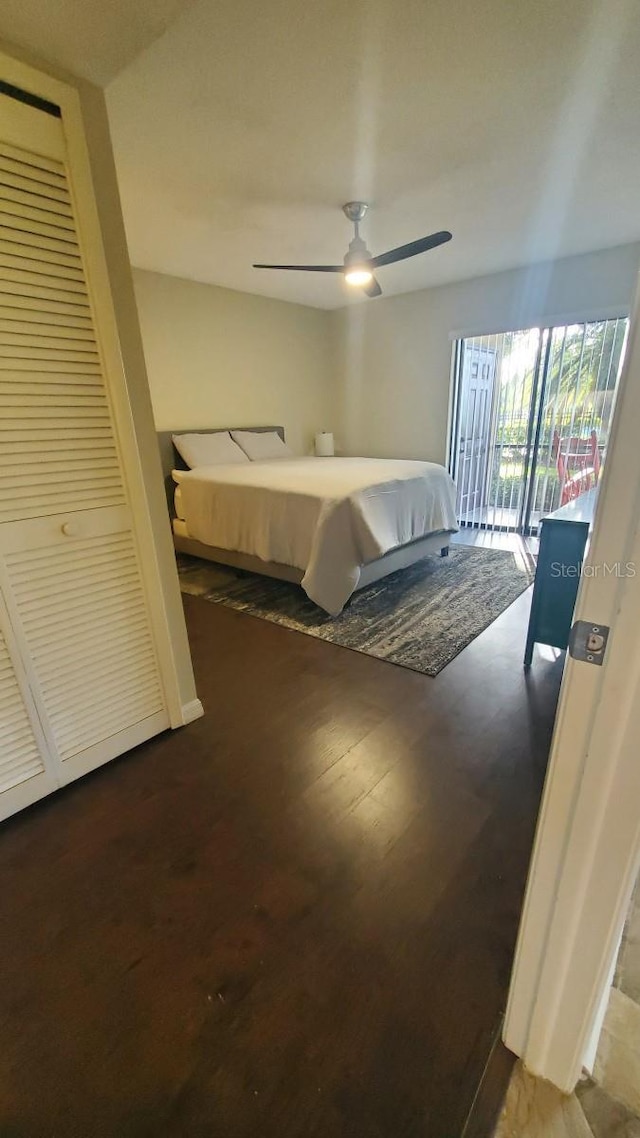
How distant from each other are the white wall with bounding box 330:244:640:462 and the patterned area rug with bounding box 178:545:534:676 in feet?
6.08

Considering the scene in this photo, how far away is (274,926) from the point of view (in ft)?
3.76

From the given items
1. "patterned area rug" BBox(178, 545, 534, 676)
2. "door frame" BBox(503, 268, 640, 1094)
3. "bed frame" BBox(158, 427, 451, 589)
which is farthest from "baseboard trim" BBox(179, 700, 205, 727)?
"door frame" BBox(503, 268, 640, 1094)

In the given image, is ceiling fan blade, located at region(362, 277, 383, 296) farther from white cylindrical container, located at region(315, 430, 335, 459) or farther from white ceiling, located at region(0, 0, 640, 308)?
white cylindrical container, located at region(315, 430, 335, 459)

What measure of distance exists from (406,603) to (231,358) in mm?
3141

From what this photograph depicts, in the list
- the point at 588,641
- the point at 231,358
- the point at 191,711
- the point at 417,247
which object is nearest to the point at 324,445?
the point at 231,358

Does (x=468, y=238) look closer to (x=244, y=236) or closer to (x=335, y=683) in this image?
(x=244, y=236)

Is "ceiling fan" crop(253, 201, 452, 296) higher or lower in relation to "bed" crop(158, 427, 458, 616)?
higher

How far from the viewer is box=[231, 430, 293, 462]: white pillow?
14.5 ft

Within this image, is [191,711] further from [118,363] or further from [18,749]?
[118,363]

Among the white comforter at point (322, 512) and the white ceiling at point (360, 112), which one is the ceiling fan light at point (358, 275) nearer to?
the white ceiling at point (360, 112)

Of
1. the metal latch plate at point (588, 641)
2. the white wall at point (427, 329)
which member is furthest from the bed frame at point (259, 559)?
the metal latch plate at point (588, 641)

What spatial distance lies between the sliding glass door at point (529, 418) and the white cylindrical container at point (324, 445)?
56.6 inches


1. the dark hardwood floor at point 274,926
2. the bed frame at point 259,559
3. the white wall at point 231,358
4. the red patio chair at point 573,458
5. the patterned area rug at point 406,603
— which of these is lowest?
the dark hardwood floor at point 274,926

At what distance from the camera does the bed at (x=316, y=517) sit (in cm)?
276
